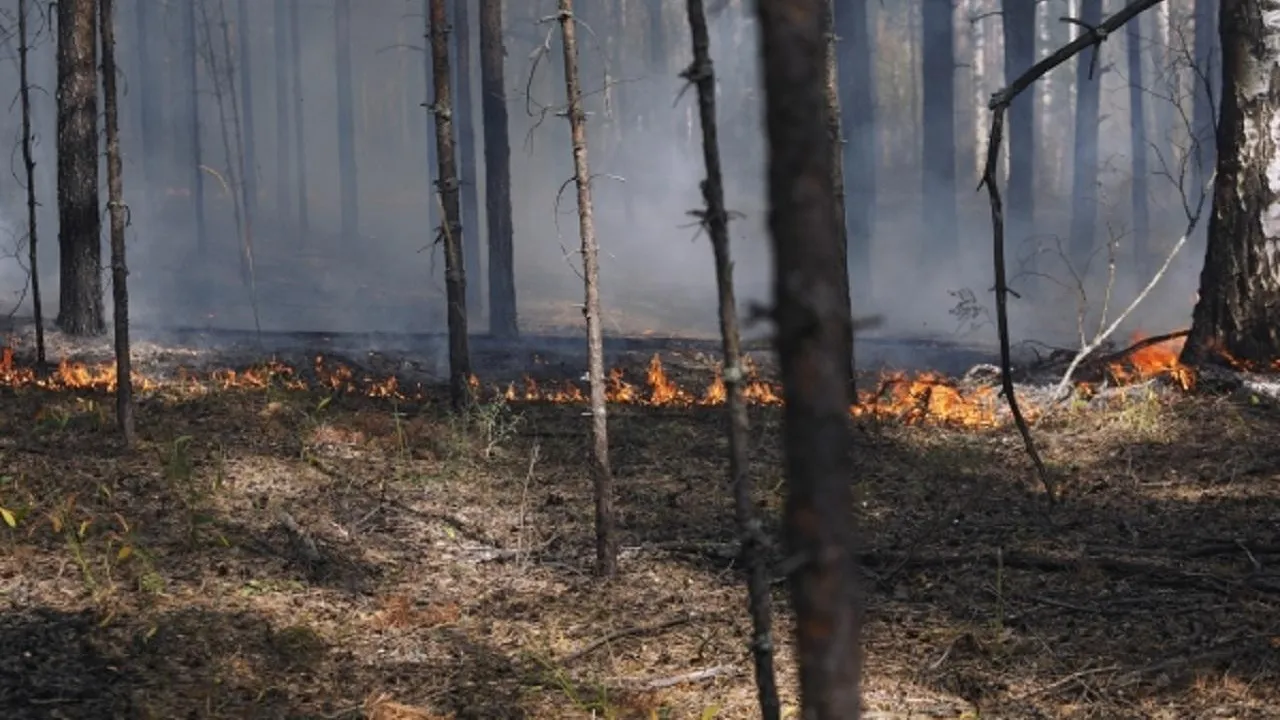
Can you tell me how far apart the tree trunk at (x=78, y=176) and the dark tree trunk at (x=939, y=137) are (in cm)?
1976

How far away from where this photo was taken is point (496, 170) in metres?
23.9

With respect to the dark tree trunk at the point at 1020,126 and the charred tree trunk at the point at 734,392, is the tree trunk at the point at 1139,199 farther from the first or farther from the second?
the charred tree trunk at the point at 734,392

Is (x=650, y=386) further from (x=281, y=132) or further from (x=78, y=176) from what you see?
(x=281, y=132)

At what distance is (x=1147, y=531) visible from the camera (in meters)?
8.55

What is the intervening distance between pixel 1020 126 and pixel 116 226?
26.6 metres

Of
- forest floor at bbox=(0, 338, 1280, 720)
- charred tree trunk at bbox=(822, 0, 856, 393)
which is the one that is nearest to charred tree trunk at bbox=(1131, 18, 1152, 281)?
charred tree trunk at bbox=(822, 0, 856, 393)

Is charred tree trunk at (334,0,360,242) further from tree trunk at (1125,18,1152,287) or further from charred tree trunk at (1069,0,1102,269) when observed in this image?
tree trunk at (1125,18,1152,287)

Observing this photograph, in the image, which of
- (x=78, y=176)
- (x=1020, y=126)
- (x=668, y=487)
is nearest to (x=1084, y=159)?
(x=1020, y=126)

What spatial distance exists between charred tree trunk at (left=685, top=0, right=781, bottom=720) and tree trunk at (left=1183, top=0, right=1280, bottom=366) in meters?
8.27

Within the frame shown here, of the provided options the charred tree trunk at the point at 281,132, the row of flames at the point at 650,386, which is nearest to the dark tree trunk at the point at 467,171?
the row of flames at the point at 650,386

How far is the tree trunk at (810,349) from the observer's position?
9.11 feet

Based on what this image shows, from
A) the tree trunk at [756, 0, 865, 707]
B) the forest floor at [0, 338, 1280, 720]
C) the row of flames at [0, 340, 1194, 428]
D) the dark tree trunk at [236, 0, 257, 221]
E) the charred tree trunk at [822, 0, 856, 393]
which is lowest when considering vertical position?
the forest floor at [0, 338, 1280, 720]

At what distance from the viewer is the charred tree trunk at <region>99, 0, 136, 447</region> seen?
32.8 feet

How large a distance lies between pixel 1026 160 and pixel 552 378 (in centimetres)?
1997
